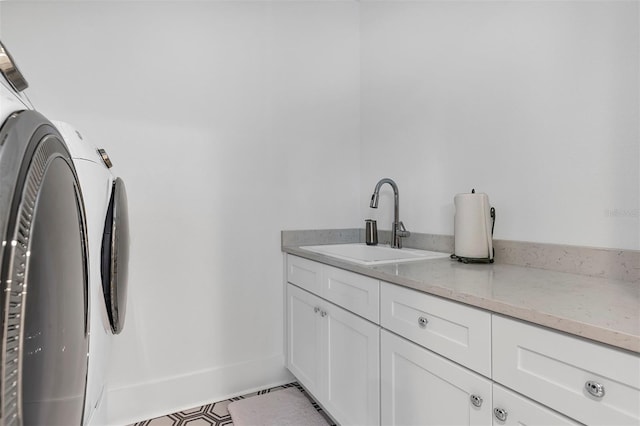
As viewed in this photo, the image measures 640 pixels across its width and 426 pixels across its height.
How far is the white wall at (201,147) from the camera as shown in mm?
1650

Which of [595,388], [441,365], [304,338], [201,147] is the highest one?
[201,147]

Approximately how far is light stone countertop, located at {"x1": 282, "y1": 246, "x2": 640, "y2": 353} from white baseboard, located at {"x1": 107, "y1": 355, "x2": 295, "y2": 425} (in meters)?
1.01

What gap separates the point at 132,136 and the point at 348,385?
1551 millimetres

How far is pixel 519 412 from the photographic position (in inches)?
31.4

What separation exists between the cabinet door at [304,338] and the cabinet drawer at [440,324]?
560 mm

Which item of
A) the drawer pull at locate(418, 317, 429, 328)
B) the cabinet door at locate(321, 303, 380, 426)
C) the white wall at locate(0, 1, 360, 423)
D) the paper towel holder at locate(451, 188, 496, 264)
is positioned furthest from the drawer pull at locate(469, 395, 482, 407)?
the white wall at locate(0, 1, 360, 423)

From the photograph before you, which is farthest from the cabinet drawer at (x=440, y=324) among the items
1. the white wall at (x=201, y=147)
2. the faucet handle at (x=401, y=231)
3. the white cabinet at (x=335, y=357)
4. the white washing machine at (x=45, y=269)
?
the white wall at (x=201, y=147)

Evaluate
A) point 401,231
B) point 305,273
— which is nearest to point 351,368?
point 305,273

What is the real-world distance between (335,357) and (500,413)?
2.65 feet

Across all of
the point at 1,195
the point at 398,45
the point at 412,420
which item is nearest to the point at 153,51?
the point at 398,45

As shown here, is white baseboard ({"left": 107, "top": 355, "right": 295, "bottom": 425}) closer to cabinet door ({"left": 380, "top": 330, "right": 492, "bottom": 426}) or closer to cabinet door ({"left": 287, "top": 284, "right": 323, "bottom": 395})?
cabinet door ({"left": 287, "top": 284, "right": 323, "bottom": 395})

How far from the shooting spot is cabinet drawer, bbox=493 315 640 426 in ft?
2.06

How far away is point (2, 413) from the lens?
35 centimetres

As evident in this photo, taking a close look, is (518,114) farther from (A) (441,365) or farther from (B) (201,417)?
(B) (201,417)
